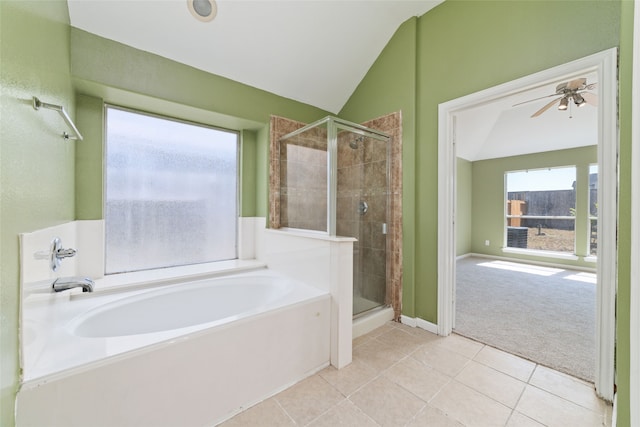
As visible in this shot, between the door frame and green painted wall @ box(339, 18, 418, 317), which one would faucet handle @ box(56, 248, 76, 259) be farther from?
the door frame

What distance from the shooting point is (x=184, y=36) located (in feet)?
6.40

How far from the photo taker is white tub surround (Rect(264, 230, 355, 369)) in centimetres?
181

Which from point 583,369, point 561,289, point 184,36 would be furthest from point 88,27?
point 561,289

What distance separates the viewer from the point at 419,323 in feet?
7.68

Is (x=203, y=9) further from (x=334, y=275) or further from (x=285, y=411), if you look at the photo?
(x=285, y=411)

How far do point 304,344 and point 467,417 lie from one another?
100cm

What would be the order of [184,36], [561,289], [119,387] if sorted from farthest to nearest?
[561,289], [184,36], [119,387]

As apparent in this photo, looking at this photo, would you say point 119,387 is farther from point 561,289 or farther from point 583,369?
point 561,289

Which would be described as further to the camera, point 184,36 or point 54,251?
point 184,36

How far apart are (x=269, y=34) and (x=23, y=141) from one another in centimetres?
187

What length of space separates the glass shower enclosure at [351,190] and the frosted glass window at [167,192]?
2.29ft

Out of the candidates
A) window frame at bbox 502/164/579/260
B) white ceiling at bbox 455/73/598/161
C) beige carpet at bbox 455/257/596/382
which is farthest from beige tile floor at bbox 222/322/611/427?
window frame at bbox 502/164/579/260

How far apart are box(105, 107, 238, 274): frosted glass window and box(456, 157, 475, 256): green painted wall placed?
16.0 feet

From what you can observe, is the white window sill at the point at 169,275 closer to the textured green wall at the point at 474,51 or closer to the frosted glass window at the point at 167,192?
the frosted glass window at the point at 167,192
